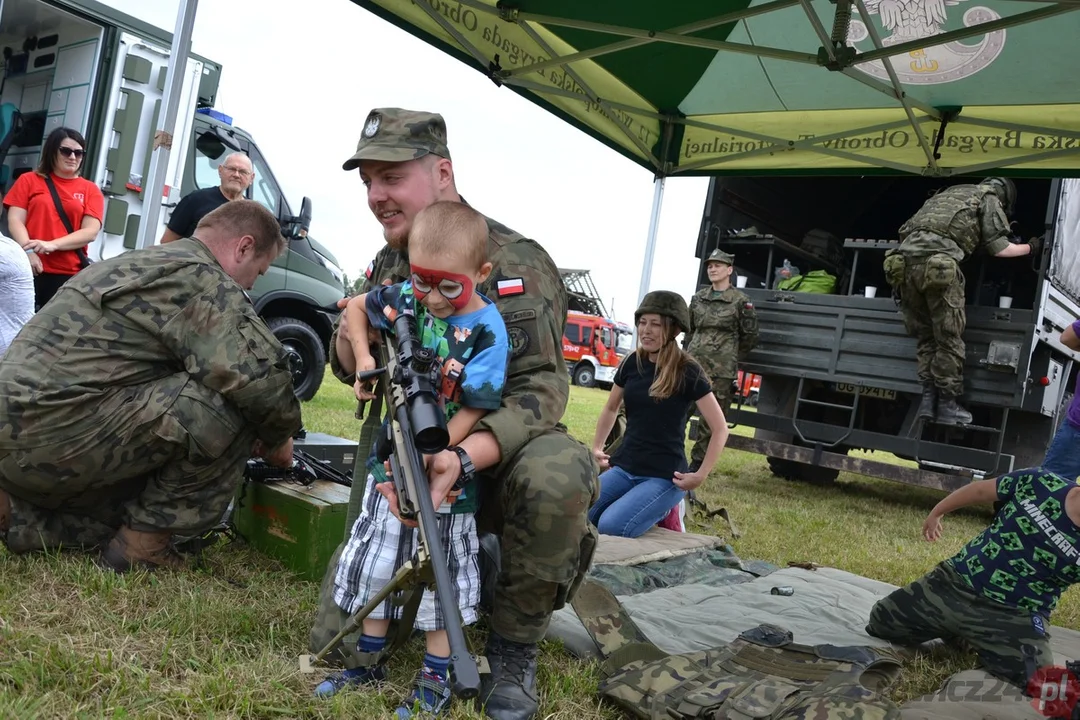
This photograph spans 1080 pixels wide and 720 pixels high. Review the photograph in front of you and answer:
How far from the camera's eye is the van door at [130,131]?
6859 mm

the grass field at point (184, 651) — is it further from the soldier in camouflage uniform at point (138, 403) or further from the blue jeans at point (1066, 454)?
the blue jeans at point (1066, 454)

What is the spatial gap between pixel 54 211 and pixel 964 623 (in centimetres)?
534

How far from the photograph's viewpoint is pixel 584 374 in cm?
2844

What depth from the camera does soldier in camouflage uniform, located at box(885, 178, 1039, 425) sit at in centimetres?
647

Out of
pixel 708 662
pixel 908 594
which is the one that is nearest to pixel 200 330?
pixel 708 662

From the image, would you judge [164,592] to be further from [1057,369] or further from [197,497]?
[1057,369]

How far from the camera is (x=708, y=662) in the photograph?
9.12 ft

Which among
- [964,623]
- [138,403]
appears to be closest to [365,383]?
[138,403]

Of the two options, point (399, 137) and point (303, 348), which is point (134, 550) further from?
point (303, 348)

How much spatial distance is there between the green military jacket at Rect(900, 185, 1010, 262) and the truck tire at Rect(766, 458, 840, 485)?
305cm

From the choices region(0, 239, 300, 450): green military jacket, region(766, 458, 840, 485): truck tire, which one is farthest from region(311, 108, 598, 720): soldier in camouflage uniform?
region(766, 458, 840, 485): truck tire

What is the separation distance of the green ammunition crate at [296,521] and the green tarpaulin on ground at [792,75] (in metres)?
2.15

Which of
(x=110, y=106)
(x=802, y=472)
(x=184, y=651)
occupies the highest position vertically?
(x=110, y=106)

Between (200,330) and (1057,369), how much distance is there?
268 inches
